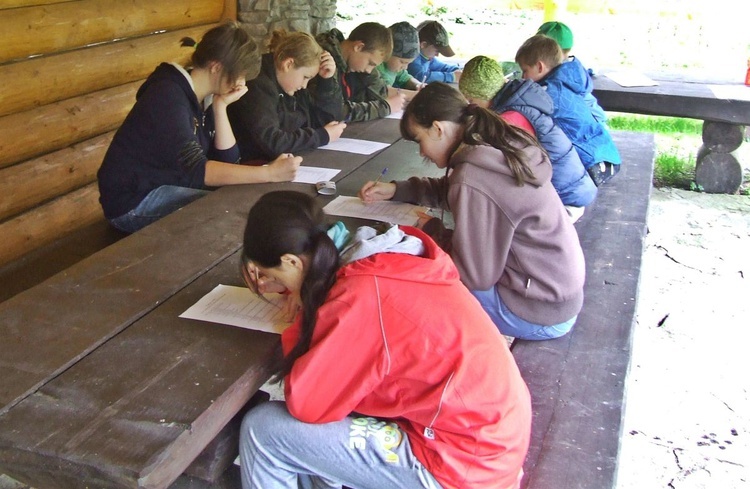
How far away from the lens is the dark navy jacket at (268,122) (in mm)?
3383

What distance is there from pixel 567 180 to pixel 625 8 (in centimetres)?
747

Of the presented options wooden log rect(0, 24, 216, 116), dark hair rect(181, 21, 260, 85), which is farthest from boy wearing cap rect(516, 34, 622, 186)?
wooden log rect(0, 24, 216, 116)

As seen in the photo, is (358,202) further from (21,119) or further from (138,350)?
(21,119)

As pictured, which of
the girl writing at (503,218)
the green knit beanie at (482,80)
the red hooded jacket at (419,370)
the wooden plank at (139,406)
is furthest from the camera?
the green knit beanie at (482,80)

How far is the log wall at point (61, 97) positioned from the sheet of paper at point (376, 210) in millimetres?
1864

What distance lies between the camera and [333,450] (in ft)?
5.41

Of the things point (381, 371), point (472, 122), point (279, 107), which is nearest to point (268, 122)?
point (279, 107)

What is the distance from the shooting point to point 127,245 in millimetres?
2266

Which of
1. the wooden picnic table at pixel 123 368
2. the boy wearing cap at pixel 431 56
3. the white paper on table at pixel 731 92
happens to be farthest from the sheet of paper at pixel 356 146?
the white paper on table at pixel 731 92

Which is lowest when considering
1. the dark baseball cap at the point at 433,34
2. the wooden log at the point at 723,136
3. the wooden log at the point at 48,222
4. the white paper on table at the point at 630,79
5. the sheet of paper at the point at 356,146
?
the wooden log at the point at 723,136

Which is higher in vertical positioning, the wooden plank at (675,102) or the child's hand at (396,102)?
the child's hand at (396,102)

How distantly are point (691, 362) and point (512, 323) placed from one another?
1534 millimetres

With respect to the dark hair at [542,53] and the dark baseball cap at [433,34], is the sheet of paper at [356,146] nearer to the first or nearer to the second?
the dark hair at [542,53]

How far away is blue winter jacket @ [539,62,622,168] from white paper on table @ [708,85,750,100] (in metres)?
2.19
